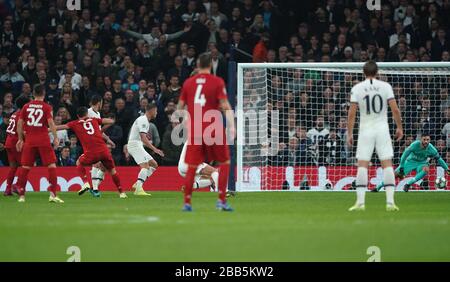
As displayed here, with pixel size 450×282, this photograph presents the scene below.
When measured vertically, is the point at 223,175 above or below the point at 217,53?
below

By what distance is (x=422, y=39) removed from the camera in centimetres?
2592

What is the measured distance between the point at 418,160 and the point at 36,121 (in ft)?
31.2

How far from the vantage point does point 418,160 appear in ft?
71.9

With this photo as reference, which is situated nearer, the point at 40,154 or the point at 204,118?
the point at 204,118

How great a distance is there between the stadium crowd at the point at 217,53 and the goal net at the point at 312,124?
38mm

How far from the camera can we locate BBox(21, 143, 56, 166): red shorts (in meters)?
17.1

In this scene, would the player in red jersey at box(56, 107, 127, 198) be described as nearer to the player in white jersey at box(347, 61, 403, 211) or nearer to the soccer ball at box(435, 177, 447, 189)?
the player in white jersey at box(347, 61, 403, 211)

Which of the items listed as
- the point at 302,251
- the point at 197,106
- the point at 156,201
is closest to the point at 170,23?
the point at 156,201

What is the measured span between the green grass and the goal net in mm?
7764

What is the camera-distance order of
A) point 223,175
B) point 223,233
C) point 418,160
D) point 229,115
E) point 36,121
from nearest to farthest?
point 223,233 → point 229,115 → point 223,175 → point 36,121 → point 418,160

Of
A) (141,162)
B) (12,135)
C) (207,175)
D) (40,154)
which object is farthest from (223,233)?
(12,135)

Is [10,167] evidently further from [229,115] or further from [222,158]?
[229,115]

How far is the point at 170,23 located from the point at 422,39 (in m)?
7.27

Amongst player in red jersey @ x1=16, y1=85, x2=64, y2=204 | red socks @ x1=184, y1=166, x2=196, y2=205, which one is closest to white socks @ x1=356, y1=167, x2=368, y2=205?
red socks @ x1=184, y1=166, x2=196, y2=205
